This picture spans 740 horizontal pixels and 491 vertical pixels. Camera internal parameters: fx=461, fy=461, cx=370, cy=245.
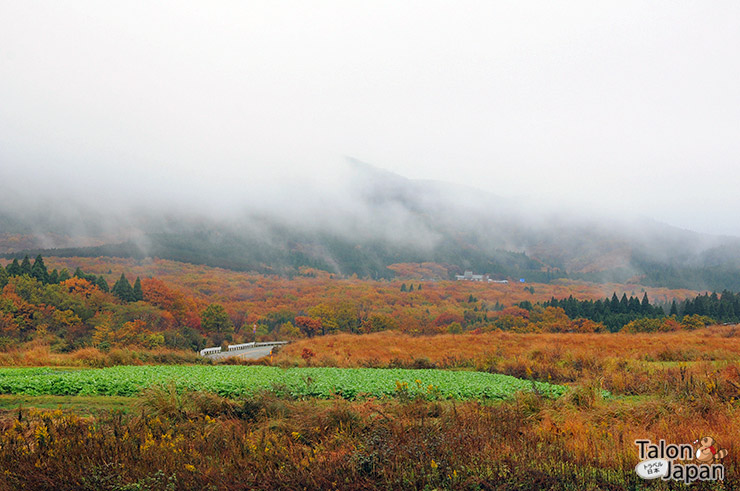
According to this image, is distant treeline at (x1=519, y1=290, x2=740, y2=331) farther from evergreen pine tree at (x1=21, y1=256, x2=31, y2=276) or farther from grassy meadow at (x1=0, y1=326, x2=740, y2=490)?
evergreen pine tree at (x1=21, y1=256, x2=31, y2=276)

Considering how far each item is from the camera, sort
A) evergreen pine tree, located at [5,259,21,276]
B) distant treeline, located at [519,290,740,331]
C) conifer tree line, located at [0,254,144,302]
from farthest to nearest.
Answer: conifer tree line, located at [0,254,144,302]
evergreen pine tree, located at [5,259,21,276]
distant treeline, located at [519,290,740,331]

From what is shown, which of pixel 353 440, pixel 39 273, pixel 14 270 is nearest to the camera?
pixel 353 440

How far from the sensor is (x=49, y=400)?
33.9 feet

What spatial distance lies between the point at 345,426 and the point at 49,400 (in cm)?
744

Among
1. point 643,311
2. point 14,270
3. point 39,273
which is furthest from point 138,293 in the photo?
point 643,311

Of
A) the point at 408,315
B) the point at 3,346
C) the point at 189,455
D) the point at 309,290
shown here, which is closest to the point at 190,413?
the point at 189,455

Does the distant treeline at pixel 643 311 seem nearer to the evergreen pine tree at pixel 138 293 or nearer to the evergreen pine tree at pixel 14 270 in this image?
the evergreen pine tree at pixel 138 293

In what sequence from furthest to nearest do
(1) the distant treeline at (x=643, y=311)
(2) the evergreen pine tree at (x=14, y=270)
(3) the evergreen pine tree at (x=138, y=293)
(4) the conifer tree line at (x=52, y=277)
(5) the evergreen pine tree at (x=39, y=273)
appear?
(3) the evergreen pine tree at (x=138, y=293)
(5) the evergreen pine tree at (x=39, y=273)
(4) the conifer tree line at (x=52, y=277)
(2) the evergreen pine tree at (x=14, y=270)
(1) the distant treeline at (x=643, y=311)

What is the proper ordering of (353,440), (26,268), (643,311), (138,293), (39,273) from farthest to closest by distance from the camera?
(138,293) → (643,311) → (26,268) → (39,273) → (353,440)

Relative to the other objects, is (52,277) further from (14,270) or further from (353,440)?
(353,440)

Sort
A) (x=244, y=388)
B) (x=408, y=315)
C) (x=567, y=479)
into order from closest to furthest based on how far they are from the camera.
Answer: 1. (x=567, y=479)
2. (x=244, y=388)
3. (x=408, y=315)

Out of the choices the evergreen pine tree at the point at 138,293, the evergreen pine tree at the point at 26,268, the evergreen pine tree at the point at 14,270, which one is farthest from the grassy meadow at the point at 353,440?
the evergreen pine tree at the point at 14,270

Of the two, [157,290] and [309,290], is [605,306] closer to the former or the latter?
[157,290]

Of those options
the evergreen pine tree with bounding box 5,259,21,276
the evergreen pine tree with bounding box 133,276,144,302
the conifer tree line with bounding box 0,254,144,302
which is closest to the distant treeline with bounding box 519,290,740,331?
the evergreen pine tree with bounding box 133,276,144,302
